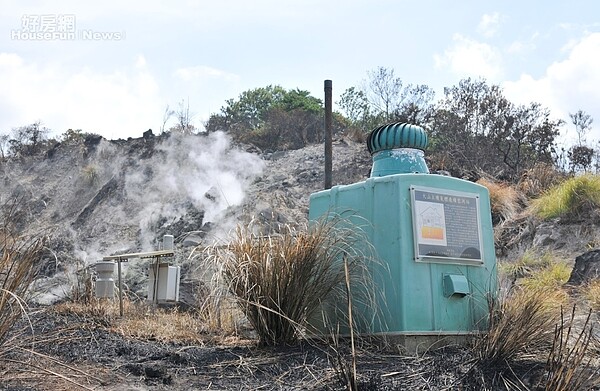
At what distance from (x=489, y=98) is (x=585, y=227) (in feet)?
25.5

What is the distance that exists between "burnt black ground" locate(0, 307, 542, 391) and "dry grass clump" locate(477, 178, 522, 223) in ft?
27.5

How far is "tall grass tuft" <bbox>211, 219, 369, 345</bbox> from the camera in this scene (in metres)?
4.37

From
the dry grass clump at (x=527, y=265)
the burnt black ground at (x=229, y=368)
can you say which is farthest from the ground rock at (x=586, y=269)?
the burnt black ground at (x=229, y=368)

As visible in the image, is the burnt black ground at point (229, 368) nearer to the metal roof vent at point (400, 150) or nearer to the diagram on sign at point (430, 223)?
the diagram on sign at point (430, 223)

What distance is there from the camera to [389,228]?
15.7ft

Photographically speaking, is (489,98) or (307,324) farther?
(489,98)

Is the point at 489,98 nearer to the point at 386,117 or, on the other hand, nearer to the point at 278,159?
the point at 386,117

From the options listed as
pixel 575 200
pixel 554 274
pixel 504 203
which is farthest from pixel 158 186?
pixel 554 274

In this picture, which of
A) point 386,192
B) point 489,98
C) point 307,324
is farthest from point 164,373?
point 489,98

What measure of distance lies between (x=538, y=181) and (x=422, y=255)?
9918 mm

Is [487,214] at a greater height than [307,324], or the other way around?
[487,214]

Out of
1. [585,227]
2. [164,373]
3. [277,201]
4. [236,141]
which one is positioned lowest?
[164,373]

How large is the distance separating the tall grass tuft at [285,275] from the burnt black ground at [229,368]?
18 centimetres

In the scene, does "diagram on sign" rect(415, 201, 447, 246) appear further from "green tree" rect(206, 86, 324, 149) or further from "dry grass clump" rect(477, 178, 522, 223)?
"green tree" rect(206, 86, 324, 149)
